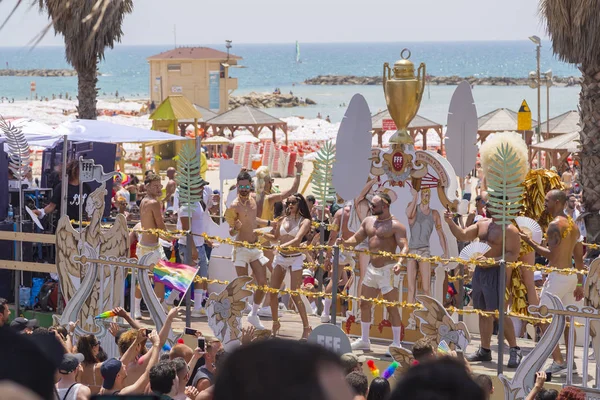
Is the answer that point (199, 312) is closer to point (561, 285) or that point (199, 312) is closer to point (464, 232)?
point (464, 232)

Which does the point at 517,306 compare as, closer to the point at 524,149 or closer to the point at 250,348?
the point at 524,149

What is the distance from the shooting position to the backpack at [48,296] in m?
11.2

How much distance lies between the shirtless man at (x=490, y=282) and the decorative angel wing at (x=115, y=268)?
11.4 feet

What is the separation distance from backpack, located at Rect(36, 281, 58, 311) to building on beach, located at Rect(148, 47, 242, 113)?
149 ft

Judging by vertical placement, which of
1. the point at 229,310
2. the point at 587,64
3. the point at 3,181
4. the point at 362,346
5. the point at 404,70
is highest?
the point at 587,64

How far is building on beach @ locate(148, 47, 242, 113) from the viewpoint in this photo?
56406 mm

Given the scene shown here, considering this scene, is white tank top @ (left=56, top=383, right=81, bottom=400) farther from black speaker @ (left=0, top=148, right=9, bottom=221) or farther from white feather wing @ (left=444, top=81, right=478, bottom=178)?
black speaker @ (left=0, top=148, right=9, bottom=221)

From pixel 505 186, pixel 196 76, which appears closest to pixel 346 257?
pixel 505 186

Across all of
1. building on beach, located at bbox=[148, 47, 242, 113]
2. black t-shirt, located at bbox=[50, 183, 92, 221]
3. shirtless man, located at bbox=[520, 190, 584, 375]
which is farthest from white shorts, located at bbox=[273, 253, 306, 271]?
building on beach, located at bbox=[148, 47, 242, 113]

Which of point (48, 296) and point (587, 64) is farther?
point (587, 64)

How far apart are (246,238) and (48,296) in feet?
8.57

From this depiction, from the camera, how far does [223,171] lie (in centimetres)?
1362

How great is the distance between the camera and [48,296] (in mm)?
11234

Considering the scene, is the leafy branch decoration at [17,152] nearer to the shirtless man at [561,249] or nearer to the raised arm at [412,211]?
the raised arm at [412,211]
